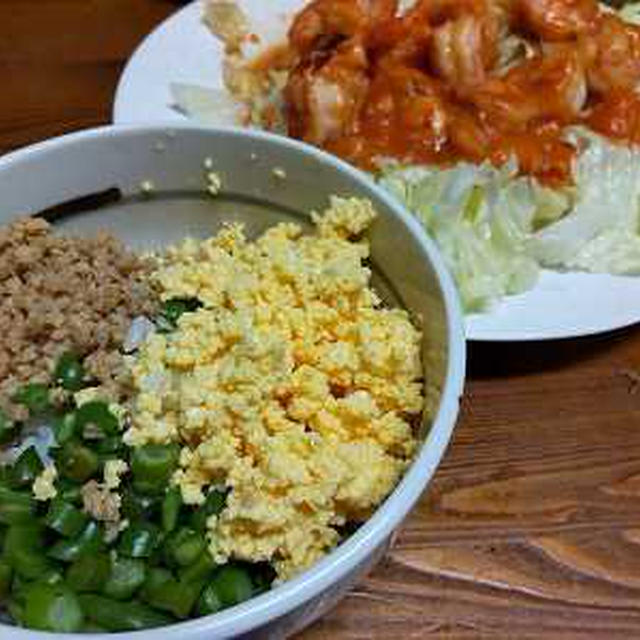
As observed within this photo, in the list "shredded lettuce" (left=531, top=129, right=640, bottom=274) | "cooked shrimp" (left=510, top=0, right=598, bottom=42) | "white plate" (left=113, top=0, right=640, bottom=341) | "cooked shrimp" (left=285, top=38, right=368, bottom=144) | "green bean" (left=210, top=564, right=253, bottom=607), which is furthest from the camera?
"cooked shrimp" (left=510, top=0, right=598, bottom=42)

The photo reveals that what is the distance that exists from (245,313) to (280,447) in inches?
7.3

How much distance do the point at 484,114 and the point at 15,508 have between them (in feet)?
3.71

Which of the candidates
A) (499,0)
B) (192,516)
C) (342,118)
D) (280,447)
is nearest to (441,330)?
(280,447)

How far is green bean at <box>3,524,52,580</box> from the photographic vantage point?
1031 mm

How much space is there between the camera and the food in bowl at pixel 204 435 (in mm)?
1017

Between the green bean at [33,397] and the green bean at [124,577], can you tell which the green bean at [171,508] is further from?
the green bean at [33,397]

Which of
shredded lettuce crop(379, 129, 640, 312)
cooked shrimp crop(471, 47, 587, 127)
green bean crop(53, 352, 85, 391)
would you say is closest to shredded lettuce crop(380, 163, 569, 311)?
shredded lettuce crop(379, 129, 640, 312)

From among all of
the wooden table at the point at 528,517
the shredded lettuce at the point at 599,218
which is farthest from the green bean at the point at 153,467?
the shredded lettuce at the point at 599,218

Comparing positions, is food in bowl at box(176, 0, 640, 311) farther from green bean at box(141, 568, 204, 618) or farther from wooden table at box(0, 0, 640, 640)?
green bean at box(141, 568, 204, 618)

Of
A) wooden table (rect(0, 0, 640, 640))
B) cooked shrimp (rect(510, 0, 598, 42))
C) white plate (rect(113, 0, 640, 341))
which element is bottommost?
wooden table (rect(0, 0, 640, 640))

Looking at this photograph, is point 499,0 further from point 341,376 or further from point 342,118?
point 341,376

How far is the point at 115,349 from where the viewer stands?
120 cm

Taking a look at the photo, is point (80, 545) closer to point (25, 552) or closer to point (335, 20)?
point (25, 552)

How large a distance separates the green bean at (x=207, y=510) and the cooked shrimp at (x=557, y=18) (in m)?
1.25
